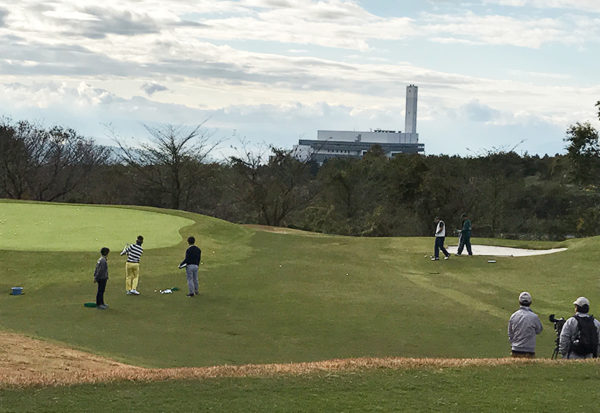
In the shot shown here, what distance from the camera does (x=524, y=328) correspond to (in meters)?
14.3

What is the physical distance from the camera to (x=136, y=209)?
41250mm

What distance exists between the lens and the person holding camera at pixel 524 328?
557 inches

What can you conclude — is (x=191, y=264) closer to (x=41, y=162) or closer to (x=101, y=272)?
(x=101, y=272)

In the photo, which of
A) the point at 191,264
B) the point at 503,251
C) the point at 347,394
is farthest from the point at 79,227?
the point at 347,394

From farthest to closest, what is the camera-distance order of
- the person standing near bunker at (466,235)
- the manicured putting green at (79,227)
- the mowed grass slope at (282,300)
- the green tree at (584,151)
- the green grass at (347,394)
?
the green tree at (584,151)
the person standing near bunker at (466,235)
the manicured putting green at (79,227)
the mowed grass slope at (282,300)
the green grass at (347,394)

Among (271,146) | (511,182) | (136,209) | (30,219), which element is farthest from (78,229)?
(511,182)

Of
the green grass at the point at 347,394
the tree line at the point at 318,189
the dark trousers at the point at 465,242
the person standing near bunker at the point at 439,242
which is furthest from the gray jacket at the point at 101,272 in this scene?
the tree line at the point at 318,189

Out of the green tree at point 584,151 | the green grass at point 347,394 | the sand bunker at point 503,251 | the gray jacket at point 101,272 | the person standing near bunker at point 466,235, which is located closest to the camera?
the green grass at point 347,394

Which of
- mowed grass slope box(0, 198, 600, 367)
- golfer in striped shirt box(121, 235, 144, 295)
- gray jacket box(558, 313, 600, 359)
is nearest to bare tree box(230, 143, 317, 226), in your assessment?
mowed grass slope box(0, 198, 600, 367)

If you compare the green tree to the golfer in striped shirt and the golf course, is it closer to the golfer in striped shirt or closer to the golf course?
the golf course

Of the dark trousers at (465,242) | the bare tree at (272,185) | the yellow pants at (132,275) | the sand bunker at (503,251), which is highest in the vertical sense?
the bare tree at (272,185)

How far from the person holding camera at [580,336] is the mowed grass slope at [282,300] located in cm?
338

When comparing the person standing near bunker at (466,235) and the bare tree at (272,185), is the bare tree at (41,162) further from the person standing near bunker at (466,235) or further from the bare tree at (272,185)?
the person standing near bunker at (466,235)

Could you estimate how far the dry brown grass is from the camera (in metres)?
12.0
